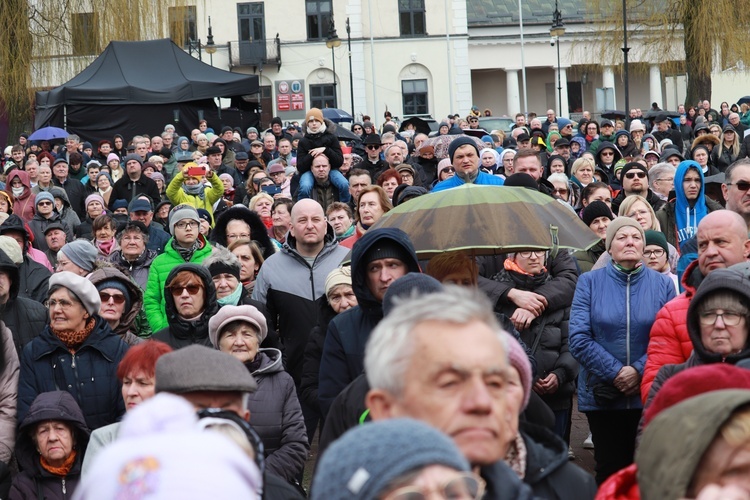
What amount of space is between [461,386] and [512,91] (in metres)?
59.8

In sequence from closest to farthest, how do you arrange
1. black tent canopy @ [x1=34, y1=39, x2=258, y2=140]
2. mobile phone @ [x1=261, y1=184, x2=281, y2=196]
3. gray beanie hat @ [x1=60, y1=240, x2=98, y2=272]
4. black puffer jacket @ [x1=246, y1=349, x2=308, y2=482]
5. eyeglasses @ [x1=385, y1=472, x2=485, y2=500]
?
eyeglasses @ [x1=385, y1=472, x2=485, y2=500] < black puffer jacket @ [x1=246, y1=349, x2=308, y2=482] < gray beanie hat @ [x1=60, y1=240, x2=98, y2=272] < mobile phone @ [x1=261, y1=184, x2=281, y2=196] < black tent canopy @ [x1=34, y1=39, x2=258, y2=140]

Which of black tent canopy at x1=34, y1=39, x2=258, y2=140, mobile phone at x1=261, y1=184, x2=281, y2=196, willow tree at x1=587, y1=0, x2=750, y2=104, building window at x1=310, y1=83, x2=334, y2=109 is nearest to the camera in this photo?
mobile phone at x1=261, y1=184, x2=281, y2=196

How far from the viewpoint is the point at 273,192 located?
14.3 m

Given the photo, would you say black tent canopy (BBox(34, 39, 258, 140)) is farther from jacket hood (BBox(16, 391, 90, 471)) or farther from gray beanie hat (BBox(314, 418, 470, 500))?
gray beanie hat (BBox(314, 418, 470, 500))

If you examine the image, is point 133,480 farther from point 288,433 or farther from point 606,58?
point 606,58

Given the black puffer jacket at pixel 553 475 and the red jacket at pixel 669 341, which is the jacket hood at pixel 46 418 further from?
the black puffer jacket at pixel 553 475

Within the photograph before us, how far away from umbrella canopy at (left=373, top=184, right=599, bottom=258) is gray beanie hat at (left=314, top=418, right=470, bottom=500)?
4135 mm

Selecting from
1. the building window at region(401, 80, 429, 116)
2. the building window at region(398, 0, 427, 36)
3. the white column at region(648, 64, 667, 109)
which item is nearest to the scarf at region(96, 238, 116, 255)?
the building window at region(401, 80, 429, 116)

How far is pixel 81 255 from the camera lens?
9.12m

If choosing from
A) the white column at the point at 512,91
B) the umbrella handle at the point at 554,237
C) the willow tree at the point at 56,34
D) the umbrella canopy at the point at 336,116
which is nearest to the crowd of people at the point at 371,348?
the umbrella handle at the point at 554,237

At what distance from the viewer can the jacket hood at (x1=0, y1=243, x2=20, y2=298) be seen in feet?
25.0

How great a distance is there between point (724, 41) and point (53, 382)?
31.0 metres

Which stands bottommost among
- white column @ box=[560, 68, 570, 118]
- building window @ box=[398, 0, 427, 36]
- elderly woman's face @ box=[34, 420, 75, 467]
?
elderly woman's face @ box=[34, 420, 75, 467]

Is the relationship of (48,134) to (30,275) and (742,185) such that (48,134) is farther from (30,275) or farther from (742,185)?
(742,185)
